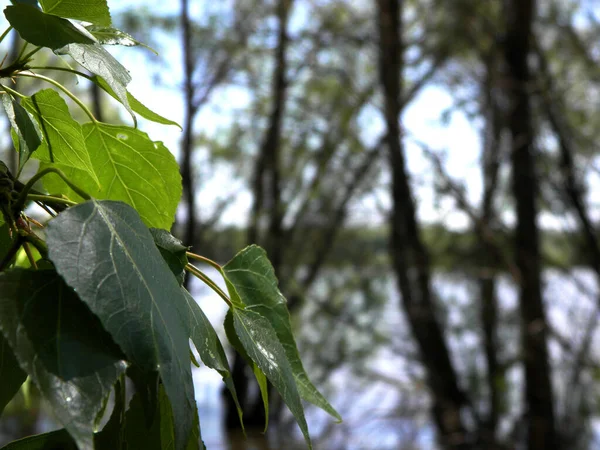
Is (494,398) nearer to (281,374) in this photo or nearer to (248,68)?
(248,68)

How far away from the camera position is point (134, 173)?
12.8 inches

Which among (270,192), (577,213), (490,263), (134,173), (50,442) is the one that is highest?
(270,192)

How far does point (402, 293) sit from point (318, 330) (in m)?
1.19

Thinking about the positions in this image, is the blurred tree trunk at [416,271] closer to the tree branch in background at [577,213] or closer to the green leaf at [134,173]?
the tree branch in background at [577,213]

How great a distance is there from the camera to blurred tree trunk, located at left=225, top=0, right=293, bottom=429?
290 cm

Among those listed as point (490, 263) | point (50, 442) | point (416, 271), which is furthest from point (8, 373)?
point (490, 263)

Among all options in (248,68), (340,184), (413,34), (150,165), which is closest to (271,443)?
(340,184)

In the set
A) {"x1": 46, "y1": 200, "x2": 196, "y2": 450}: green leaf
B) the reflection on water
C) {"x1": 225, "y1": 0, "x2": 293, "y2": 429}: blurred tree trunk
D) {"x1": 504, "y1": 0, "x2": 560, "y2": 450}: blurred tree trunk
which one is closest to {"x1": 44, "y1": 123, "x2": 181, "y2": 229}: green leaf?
{"x1": 46, "y1": 200, "x2": 196, "y2": 450}: green leaf

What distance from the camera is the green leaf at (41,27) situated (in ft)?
0.81

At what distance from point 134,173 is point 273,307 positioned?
0.10 meters

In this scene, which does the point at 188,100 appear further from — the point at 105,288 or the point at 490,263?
the point at 105,288

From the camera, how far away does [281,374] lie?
0.25 meters

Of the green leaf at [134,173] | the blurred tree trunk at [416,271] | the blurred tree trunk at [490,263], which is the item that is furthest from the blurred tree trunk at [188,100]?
the green leaf at [134,173]

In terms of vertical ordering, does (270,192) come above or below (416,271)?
above
